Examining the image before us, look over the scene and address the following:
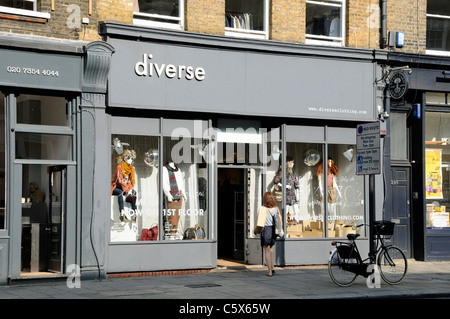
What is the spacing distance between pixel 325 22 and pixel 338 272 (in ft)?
23.2

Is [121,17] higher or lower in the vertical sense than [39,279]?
higher

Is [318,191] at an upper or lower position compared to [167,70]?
lower

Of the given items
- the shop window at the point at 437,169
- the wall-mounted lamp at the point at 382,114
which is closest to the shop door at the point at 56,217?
the wall-mounted lamp at the point at 382,114

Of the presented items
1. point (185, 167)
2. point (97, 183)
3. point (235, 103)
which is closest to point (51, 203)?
point (97, 183)

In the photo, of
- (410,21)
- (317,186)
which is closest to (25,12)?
(317,186)

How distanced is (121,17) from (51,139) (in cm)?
299

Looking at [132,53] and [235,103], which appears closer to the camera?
[132,53]

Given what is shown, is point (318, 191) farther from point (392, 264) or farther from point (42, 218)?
point (42, 218)

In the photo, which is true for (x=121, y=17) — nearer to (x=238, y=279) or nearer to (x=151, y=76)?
(x=151, y=76)

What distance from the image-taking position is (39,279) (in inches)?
578

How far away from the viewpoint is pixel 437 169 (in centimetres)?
1970

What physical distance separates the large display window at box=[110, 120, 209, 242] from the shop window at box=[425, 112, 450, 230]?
20.4ft
